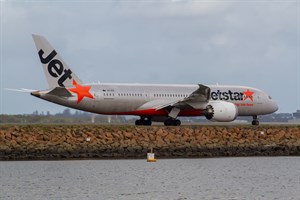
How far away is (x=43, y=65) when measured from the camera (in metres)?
63.5

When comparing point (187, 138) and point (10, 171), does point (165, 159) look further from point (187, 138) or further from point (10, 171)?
point (10, 171)

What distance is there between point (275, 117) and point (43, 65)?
87440mm

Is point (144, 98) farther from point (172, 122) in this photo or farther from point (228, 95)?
point (228, 95)

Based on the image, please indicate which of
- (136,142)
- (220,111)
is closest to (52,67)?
(136,142)

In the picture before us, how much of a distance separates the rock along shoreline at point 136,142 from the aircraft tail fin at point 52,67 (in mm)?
6889

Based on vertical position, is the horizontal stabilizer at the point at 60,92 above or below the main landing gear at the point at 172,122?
above

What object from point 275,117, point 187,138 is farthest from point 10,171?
point 275,117

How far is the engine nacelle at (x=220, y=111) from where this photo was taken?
62.9 metres

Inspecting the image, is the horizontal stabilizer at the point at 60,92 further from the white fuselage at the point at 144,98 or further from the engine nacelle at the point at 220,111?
the engine nacelle at the point at 220,111

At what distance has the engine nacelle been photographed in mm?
62906

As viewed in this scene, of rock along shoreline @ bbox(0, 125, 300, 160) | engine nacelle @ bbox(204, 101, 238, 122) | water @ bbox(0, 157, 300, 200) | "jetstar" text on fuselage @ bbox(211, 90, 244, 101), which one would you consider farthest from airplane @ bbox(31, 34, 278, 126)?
water @ bbox(0, 157, 300, 200)

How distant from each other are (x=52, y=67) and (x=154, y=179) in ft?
70.4

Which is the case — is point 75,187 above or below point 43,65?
below

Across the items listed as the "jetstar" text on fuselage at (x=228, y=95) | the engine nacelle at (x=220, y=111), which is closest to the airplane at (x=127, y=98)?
the engine nacelle at (x=220, y=111)
